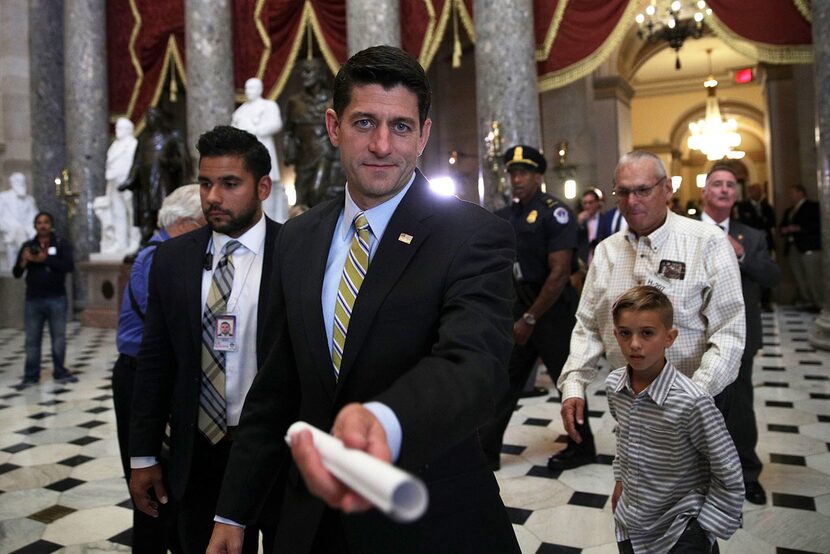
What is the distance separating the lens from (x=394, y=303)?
4.30 feet

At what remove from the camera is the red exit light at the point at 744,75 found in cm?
1866

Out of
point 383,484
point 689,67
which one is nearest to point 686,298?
point 383,484

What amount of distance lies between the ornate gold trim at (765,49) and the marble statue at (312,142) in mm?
A: 5522

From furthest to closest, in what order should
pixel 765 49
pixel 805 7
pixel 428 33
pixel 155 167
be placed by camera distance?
pixel 155 167, pixel 428 33, pixel 765 49, pixel 805 7

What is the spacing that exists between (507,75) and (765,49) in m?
3.14

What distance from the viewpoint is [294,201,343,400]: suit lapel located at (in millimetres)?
1370

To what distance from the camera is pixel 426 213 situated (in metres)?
1.40

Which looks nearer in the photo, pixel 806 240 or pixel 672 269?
pixel 672 269

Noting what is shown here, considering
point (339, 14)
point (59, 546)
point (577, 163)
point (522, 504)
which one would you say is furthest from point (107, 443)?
point (577, 163)

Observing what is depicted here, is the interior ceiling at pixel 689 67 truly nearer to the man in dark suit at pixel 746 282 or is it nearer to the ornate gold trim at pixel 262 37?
the ornate gold trim at pixel 262 37

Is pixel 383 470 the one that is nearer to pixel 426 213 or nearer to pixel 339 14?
pixel 426 213

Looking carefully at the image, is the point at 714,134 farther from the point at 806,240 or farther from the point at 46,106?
the point at 46,106

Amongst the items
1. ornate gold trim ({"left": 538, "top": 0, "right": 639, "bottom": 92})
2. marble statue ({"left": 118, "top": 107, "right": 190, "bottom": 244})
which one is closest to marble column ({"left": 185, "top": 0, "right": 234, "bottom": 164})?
marble statue ({"left": 118, "top": 107, "right": 190, "bottom": 244})

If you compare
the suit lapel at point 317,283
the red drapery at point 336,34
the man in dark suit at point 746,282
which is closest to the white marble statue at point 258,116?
the red drapery at point 336,34
